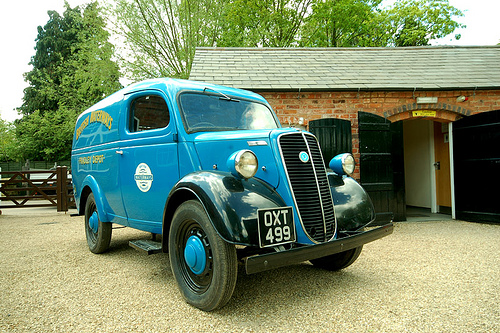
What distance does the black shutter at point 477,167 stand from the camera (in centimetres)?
680

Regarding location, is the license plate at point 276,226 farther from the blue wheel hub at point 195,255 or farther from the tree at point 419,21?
the tree at point 419,21

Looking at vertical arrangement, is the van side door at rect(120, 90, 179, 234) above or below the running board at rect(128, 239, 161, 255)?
above

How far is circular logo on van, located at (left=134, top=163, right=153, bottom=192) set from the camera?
3.58 meters

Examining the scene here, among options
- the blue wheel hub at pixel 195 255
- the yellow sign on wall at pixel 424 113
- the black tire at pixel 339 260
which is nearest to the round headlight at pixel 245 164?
the blue wheel hub at pixel 195 255

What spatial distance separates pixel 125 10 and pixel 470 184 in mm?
17954

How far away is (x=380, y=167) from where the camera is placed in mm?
7223

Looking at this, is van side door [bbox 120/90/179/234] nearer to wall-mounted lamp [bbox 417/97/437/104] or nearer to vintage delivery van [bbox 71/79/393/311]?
vintage delivery van [bbox 71/79/393/311]

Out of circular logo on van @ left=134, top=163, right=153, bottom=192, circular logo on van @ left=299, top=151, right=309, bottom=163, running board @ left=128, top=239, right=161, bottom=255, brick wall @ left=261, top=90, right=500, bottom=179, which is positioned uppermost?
brick wall @ left=261, top=90, right=500, bottom=179

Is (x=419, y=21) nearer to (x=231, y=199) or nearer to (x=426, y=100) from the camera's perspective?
(x=426, y=100)

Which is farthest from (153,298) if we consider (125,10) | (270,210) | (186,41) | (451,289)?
(125,10)

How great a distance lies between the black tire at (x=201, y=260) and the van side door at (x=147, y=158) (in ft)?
1.86

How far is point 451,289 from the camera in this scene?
10.4 ft

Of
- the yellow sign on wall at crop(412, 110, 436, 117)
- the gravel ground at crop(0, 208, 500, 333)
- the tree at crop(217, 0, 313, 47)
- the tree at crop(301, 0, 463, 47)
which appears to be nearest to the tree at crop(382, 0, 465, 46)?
the tree at crop(301, 0, 463, 47)

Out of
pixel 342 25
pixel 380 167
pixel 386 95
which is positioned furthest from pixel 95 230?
pixel 342 25
